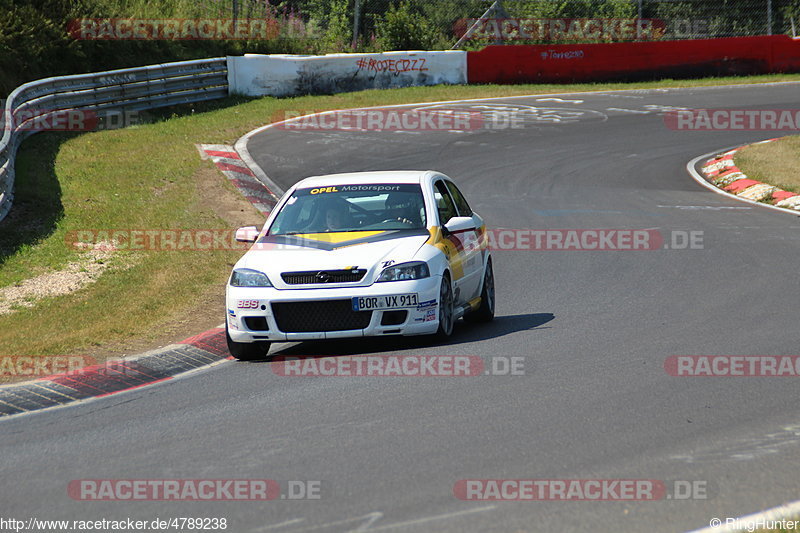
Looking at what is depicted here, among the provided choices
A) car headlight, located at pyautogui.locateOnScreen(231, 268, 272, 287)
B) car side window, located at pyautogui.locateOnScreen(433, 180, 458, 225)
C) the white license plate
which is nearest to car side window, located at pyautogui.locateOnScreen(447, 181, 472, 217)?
car side window, located at pyautogui.locateOnScreen(433, 180, 458, 225)

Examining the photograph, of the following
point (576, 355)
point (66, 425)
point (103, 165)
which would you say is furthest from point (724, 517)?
point (103, 165)

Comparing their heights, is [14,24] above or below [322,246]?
above

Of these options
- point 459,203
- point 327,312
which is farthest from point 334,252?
point 459,203

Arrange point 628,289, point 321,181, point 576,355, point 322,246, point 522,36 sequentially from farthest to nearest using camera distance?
point 522,36 < point 628,289 < point 321,181 < point 322,246 < point 576,355

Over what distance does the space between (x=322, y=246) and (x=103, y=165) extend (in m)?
12.3

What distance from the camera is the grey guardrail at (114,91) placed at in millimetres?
20984

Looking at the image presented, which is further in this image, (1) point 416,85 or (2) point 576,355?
(1) point 416,85

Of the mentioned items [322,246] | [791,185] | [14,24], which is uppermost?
[14,24]

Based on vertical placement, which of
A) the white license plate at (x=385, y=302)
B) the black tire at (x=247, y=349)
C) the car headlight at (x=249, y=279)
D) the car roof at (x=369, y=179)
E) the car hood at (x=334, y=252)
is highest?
the car roof at (x=369, y=179)

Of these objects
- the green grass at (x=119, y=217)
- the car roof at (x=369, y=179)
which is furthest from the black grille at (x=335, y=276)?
the green grass at (x=119, y=217)

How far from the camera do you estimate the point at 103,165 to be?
1977 cm

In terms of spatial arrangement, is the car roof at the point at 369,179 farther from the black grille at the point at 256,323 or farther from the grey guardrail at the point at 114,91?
the grey guardrail at the point at 114,91

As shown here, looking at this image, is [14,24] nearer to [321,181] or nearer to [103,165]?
[103,165]

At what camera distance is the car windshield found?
363 inches
